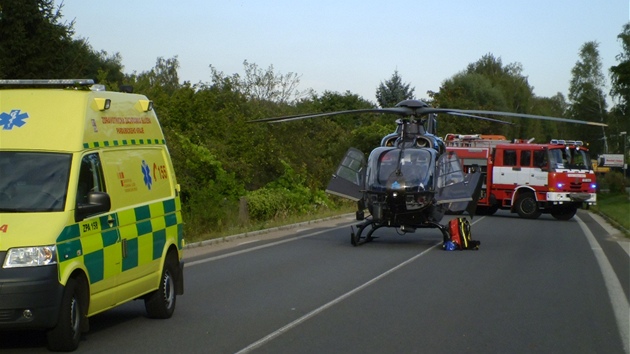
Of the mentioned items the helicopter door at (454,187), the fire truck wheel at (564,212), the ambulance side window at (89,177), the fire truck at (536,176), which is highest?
the ambulance side window at (89,177)

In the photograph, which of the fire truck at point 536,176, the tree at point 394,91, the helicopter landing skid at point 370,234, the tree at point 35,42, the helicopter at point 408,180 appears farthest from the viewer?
the tree at point 394,91

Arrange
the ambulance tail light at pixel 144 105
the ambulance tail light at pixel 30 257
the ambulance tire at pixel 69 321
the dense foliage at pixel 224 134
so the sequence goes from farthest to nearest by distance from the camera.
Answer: the dense foliage at pixel 224 134 → the ambulance tail light at pixel 144 105 → the ambulance tire at pixel 69 321 → the ambulance tail light at pixel 30 257

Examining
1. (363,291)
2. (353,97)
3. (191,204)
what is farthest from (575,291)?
(353,97)

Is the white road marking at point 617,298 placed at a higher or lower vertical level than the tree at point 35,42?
lower

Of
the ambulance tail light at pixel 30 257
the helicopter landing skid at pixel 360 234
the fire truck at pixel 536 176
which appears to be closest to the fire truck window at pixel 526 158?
the fire truck at pixel 536 176

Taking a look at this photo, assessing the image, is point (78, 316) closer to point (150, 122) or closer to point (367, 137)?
point (150, 122)

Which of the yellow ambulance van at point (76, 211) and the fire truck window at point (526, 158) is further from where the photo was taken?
the fire truck window at point (526, 158)

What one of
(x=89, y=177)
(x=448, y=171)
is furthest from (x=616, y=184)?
(x=89, y=177)

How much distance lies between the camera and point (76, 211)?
29.0 ft

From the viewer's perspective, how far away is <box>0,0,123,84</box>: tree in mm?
32938

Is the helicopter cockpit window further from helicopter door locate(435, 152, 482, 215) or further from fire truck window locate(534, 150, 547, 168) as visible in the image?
fire truck window locate(534, 150, 547, 168)

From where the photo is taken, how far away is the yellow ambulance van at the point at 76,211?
8.32m

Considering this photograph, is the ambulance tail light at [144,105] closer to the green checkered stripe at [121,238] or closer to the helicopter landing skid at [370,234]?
the green checkered stripe at [121,238]

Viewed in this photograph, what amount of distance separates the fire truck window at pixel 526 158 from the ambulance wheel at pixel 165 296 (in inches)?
1165
